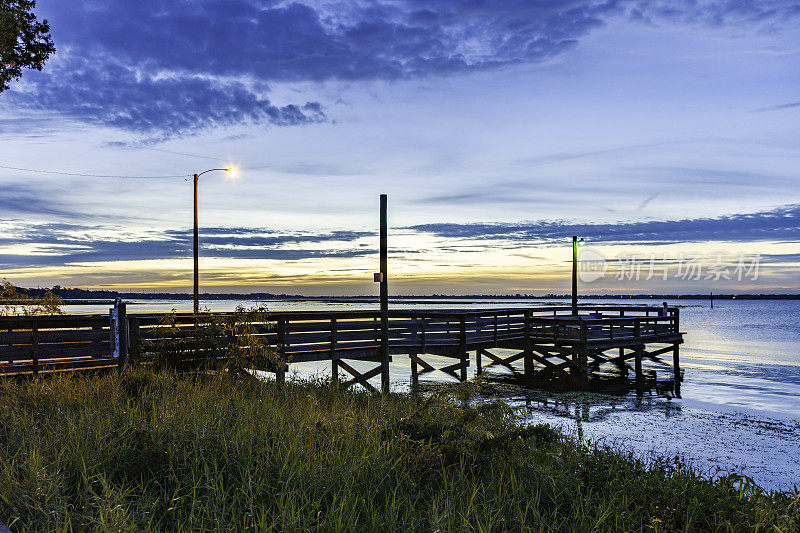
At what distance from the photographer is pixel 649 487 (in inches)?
298

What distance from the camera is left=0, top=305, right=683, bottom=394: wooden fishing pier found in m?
15.2

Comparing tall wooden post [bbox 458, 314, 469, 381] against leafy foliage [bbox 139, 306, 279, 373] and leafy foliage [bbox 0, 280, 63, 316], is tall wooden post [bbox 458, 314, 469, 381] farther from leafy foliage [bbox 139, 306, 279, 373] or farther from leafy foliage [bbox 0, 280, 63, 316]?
leafy foliage [bbox 0, 280, 63, 316]

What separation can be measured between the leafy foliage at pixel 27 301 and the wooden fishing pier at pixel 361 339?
0.85 meters

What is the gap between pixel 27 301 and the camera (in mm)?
19281

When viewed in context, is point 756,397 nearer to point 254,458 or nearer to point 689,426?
point 689,426

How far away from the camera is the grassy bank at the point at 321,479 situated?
5520 mm

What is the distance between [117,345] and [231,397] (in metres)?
6.19

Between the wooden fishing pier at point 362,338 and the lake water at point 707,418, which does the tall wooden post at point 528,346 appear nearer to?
the wooden fishing pier at point 362,338

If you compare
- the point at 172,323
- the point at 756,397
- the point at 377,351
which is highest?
the point at 172,323

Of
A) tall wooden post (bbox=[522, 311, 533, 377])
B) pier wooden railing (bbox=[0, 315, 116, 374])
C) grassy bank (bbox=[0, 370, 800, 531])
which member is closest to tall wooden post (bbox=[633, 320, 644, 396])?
tall wooden post (bbox=[522, 311, 533, 377])

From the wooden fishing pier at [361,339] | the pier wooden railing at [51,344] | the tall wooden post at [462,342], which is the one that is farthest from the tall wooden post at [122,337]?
the tall wooden post at [462,342]

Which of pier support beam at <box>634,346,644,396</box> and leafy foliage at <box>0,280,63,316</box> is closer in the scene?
leafy foliage at <box>0,280,63,316</box>

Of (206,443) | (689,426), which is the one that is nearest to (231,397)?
(206,443)

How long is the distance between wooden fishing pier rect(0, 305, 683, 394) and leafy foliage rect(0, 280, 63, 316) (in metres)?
0.85
